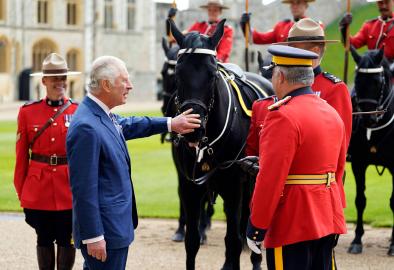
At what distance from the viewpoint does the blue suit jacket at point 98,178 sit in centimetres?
443

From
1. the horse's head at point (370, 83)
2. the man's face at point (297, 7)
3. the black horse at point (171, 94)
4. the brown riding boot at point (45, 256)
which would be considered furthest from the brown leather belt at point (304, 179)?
the black horse at point (171, 94)

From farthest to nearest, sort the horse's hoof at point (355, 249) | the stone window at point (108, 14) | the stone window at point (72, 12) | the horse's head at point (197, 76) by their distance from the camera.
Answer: the stone window at point (108, 14), the stone window at point (72, 12), the horse's hoof at point (355, 249), the horse's head at point (197, 76)

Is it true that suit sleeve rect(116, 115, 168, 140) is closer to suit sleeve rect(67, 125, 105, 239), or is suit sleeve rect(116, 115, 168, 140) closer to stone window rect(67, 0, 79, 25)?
suit sleeve rect(67, 125, 105, 239)

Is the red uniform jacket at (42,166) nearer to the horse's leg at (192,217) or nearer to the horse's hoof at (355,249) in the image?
the horse's leg at (192,217)

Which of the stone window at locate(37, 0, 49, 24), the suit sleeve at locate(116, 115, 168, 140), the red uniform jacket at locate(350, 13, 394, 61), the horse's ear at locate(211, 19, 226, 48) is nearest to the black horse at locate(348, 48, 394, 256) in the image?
the red uniform jacket at locate(350, 13, 394, 61)

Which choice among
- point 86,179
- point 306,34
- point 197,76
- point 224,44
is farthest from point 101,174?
point 224,44

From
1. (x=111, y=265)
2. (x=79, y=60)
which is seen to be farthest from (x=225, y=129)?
(x=79, y=60)

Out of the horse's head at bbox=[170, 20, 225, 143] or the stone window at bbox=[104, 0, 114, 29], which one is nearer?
the horse's head at bbox=[170, 20, 225, 143]

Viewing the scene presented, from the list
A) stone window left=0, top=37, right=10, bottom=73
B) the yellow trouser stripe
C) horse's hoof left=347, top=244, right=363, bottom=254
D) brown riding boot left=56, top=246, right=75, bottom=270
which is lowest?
stone window left=0, top=37, right=10, bottom=73

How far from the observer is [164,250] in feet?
27.5

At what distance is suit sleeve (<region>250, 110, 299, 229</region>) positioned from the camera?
13.6ft

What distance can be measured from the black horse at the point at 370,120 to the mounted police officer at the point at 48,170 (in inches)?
123

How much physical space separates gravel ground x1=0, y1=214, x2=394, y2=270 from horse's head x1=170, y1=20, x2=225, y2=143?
2050 millimetres

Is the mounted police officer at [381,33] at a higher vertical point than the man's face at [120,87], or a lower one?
higher
